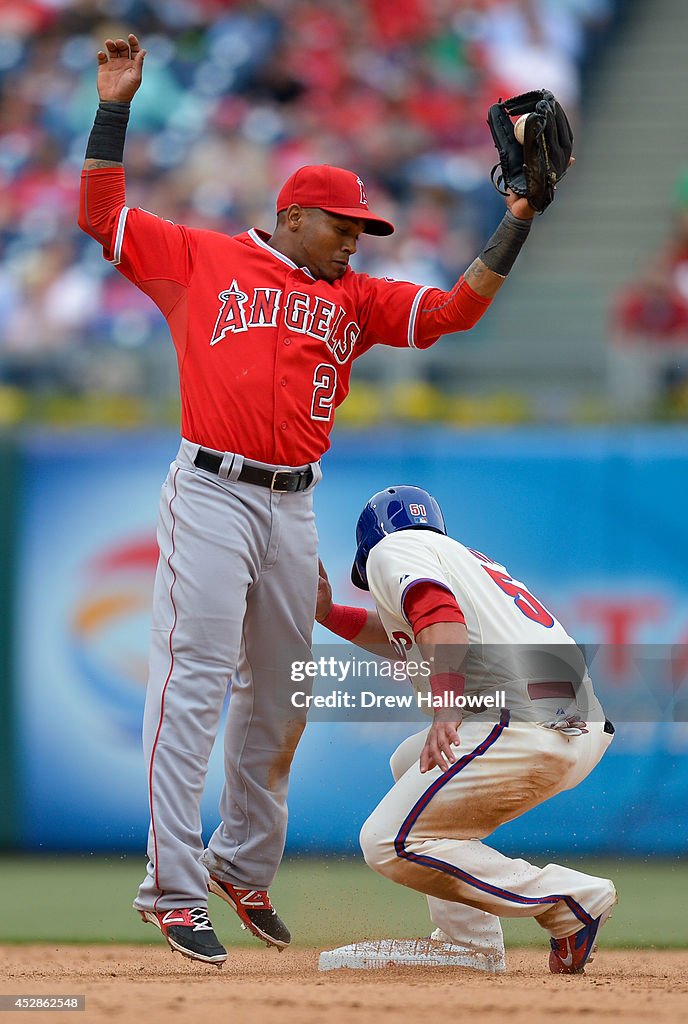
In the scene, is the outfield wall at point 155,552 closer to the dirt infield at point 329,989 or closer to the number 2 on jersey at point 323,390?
the dirt infield at point 329,989

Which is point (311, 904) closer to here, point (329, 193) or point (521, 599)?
point (521, 599)

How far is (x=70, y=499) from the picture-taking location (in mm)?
6988

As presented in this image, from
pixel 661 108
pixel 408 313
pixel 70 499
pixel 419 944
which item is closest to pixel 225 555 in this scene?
pixel 408 313

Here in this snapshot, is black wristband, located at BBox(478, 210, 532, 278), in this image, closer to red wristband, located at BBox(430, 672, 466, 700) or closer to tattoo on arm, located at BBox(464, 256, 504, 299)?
tattoo on arm, located at BBox(464, 256, 504, 299)

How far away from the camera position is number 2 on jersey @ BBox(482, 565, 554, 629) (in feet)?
13.1

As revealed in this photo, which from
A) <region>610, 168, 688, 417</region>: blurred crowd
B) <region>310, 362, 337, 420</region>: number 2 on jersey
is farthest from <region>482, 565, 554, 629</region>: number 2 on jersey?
<region>610, 168, 688, 417</region>: blurred crowd

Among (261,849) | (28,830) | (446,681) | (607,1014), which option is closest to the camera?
(607,1014)

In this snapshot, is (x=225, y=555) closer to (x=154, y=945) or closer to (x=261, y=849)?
(x=261, y=849)

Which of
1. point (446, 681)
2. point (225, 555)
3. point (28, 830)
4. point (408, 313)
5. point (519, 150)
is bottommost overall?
point (28, 830)

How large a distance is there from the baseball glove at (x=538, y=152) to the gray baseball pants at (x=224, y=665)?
41.5 inches

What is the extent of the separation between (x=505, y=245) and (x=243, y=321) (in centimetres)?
80

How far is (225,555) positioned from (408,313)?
0.95 meters

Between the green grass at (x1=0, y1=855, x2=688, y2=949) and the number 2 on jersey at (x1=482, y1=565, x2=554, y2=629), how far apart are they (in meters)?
1.26

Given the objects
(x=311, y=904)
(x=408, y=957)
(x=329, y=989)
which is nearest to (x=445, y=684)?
(x=329, y=989)
